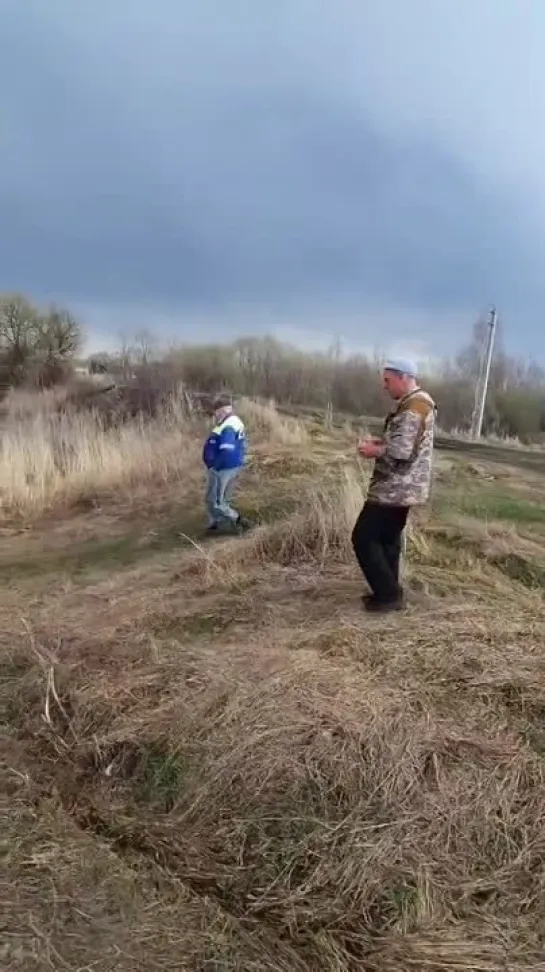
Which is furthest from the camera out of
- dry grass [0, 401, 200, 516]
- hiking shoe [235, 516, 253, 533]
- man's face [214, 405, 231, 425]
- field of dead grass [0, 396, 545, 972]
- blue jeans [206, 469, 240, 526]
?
dry grass [0, 401, 200, 516]

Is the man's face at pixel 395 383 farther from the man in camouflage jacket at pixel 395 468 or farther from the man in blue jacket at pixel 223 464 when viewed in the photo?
the man in blue jacket at pixel 223 464

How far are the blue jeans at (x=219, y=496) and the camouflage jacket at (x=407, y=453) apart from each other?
347cm

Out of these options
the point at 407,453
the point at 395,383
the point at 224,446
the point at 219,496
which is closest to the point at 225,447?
the point at 224,446

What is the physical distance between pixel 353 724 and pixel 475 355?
45110mm

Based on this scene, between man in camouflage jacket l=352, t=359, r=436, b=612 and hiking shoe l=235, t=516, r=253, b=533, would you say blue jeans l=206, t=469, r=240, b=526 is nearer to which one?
hiking shoe l=235, t=516, r=253, b=533

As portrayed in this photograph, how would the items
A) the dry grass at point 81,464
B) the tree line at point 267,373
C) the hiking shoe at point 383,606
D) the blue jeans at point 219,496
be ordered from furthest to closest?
the tree line at point 267,373 < the dry grass at point 81,464 < the blue jeans at point 219,496 < the hiking shoe at point 383,606

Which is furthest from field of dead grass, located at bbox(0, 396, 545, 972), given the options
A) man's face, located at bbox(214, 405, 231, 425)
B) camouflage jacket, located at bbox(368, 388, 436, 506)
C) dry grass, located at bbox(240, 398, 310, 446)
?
dry grass, located at bbox(240, 398, 310, 446)

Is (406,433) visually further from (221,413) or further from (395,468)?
(221,413)

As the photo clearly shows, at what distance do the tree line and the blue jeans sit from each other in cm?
2199

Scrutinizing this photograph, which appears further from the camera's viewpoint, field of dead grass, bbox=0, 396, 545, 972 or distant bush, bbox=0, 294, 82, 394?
distant bush, bbox=0, 294, 82, 394

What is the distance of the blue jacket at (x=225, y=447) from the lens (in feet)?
27.2

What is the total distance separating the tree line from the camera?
32562 mm

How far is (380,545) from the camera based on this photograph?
5.20m

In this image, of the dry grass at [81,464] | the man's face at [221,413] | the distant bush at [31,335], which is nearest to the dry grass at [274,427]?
the dry grass at [81,464]
